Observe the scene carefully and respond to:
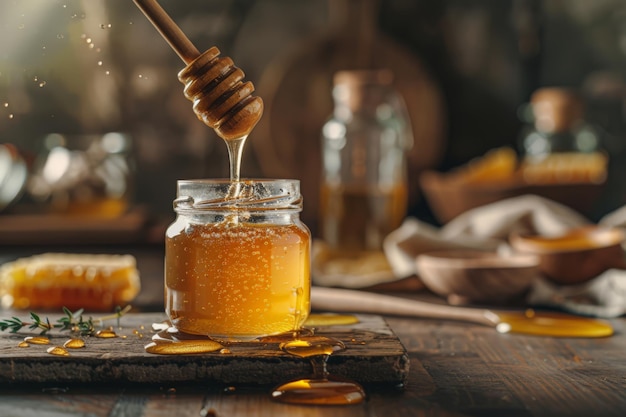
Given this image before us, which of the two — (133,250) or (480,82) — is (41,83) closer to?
(133,250)

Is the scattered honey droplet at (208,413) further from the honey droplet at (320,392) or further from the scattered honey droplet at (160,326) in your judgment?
the scattered honey droplet at (160,326)

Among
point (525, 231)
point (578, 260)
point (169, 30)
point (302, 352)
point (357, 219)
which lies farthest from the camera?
point (357, 219)

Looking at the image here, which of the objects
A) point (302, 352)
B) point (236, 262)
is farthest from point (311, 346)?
point (236, 262)

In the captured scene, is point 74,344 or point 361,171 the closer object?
point 74,344

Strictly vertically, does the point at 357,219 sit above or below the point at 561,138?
below

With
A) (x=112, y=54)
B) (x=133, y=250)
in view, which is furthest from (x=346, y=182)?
(x=112, y=54)

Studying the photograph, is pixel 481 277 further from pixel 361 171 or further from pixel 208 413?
pixel 361 171

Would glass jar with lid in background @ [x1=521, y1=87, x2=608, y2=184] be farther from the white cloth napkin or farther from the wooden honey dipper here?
the wooden honey dipper
